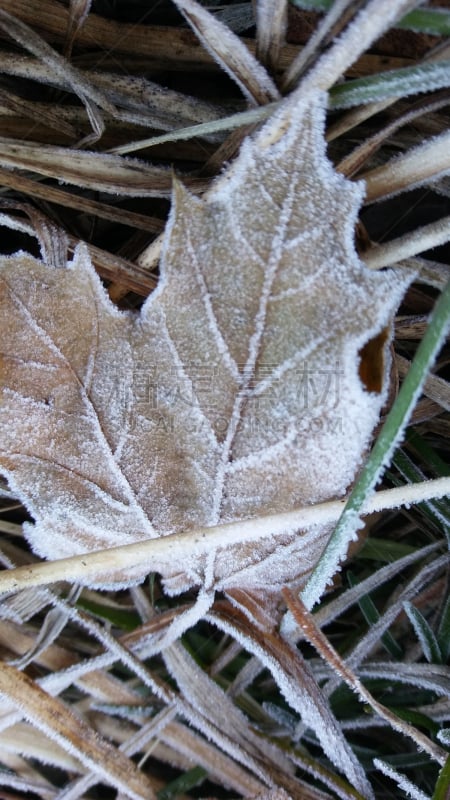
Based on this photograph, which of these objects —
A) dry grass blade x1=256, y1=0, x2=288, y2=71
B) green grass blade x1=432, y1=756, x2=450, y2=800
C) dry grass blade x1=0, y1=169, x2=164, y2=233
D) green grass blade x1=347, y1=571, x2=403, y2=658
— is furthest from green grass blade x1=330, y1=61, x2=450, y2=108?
green grass blade x1=432, y1=756, x2=450, y2=800

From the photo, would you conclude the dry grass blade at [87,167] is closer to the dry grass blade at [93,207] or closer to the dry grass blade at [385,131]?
the dry grass blade at [93,207]

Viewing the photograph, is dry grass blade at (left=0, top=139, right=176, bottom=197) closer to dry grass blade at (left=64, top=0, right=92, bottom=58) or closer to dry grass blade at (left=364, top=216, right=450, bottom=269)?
dry grass blade at (left=64, top=0, right=92, bottom=58)

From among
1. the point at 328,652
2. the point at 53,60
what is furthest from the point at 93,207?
the point at 328,652

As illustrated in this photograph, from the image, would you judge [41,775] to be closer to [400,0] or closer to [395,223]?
[395,223]

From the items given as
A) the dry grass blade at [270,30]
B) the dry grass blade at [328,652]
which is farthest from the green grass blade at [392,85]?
the dry grass blade at [328,652]

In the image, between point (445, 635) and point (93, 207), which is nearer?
point (93, 207)

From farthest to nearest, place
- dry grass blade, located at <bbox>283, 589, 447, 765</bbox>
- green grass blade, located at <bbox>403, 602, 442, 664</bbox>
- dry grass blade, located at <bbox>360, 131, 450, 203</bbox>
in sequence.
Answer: green grass blade, located at <bbox>403, 602, 442, 664</bbox> < dry grass blade, located at <bbox>283, 589, 447, 765</bbox> < dry grass blade, located at <bbox>360, 131, 450, 203</bbox>

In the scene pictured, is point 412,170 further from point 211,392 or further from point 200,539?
point 200,539

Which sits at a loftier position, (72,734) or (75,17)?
(75,17)
